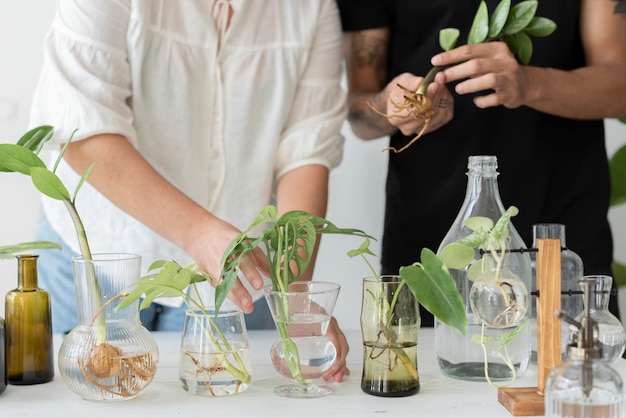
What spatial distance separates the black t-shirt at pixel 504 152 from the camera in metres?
1.77

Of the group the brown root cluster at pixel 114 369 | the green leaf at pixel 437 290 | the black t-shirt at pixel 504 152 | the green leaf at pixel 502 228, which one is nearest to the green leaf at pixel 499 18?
the black t-shirt at pixel 504 152

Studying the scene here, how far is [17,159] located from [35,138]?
0.14m

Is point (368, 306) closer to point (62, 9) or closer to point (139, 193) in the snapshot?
point (139, 193)

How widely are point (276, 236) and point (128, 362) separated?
241mm

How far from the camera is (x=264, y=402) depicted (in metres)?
1.03

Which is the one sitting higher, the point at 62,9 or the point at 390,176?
the point at 62,9

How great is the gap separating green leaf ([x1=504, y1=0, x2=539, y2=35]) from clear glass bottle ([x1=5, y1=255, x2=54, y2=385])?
89 centimetres

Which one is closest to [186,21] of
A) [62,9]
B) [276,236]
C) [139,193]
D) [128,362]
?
[62,9]

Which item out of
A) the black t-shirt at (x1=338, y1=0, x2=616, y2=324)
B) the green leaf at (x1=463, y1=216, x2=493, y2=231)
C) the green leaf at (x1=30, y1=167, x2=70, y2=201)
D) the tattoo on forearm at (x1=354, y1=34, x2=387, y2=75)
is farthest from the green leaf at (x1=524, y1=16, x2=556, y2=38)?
the green leaf at (x1=30, y1=167, x2=70, y2=201)

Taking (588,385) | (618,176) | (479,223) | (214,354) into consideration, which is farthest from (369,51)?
(588,385)

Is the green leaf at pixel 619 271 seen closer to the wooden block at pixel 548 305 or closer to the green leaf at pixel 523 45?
the green leaf at pixel 523 45

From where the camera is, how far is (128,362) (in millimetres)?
1014

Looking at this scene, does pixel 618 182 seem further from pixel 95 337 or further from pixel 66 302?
pixel 95 337

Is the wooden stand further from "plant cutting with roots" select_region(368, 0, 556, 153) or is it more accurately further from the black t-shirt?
the black t-shirt
